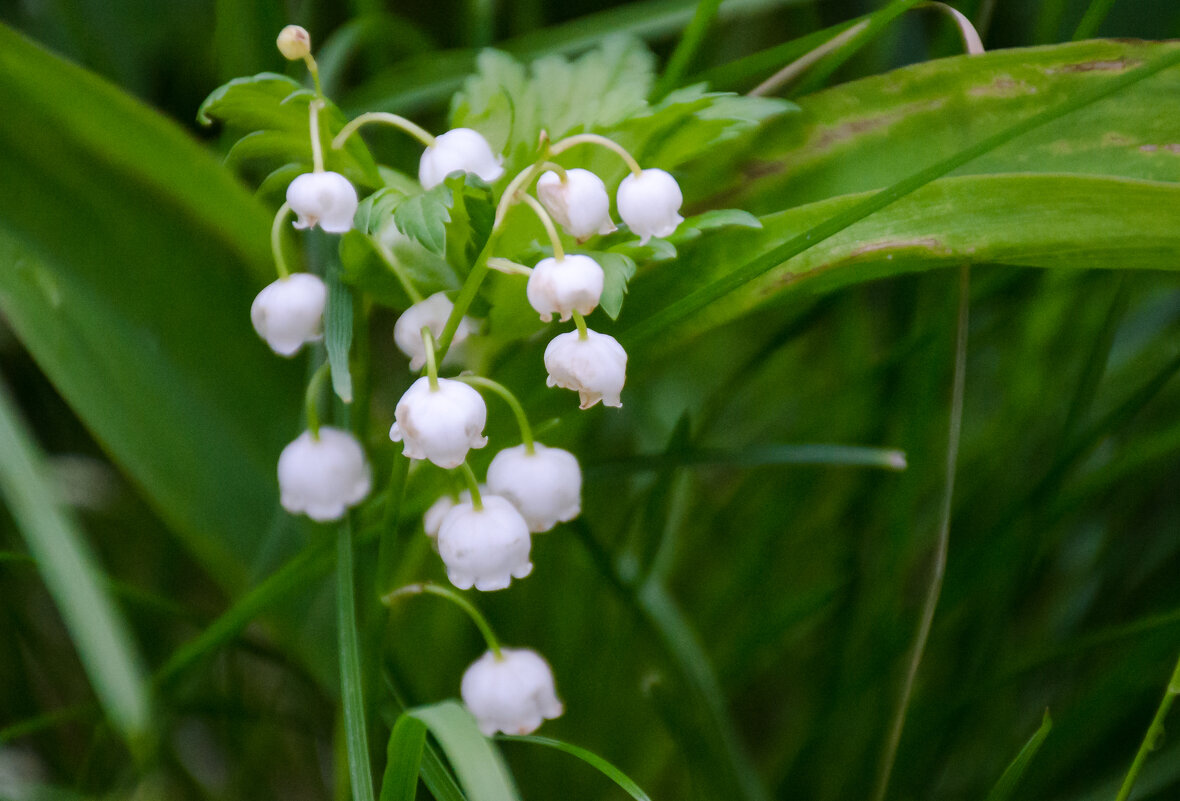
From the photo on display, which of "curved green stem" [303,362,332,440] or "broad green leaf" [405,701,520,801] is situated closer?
"broad green leaf" [405,701,520,801]

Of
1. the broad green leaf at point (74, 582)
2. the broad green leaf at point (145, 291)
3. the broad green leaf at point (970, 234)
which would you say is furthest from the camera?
the broad green leaf at point (145, 291)

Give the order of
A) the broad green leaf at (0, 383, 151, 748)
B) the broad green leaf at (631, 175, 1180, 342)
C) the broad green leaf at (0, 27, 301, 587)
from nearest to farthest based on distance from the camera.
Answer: the broad green leaf at (0, 383, 151, 748)
the broad green leaf at (631, 175, 1180, 342)
the broad green leaf at (0, 27, 301, 587)

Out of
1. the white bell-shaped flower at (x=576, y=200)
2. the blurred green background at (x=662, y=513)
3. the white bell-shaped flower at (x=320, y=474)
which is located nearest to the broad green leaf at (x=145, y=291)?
the blurred green background at (x=662, y=513)

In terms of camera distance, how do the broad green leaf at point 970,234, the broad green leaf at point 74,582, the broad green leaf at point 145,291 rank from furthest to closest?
the broad green leaf at point 145,291 → the broad green leaf at point 970,234 → the broad green leaf at point 74,582

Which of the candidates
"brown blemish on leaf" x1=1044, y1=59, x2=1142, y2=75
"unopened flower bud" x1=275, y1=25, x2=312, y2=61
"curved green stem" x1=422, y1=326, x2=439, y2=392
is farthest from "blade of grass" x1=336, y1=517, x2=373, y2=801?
"brown blemish on leaf" x1=1044, y1=59, x2=1142, y2=75

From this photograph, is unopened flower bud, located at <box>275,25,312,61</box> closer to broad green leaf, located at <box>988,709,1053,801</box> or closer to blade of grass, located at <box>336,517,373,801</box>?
blade of grass, located at <box>336,517,373,801</box>

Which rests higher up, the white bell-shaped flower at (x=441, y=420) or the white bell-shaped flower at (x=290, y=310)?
the white bell-shaped flower at (x=290, y=310)

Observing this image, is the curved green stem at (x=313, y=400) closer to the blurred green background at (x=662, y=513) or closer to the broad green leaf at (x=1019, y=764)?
the blurred green background at (x=662, y=513)

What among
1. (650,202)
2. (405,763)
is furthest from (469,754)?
(650,202)
